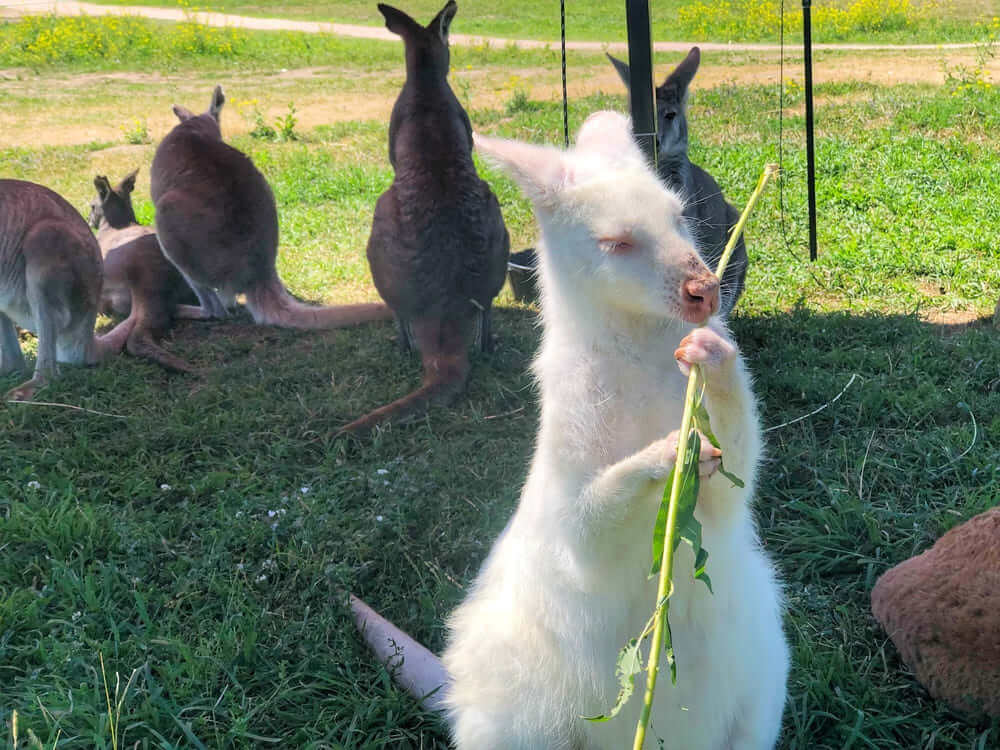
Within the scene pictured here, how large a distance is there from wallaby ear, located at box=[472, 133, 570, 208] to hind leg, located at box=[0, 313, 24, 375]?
329 cm

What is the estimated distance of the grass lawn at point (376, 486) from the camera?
2059 mm

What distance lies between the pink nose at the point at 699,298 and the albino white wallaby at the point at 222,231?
3024 millimetres

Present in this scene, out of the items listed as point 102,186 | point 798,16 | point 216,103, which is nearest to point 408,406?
point 216,103

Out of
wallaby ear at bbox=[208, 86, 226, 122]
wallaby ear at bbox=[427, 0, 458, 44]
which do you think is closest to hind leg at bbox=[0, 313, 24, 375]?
wallaby ear at bbox=[208, 86, 226, 122]

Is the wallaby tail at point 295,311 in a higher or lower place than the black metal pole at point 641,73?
lower

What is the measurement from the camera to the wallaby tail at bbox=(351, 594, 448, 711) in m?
2.03

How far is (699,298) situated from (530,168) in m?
0.36

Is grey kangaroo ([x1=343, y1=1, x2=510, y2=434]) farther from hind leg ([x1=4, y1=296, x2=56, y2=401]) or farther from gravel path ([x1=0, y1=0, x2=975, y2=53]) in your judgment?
gravel path ([x1=0, y1=0, x2=975, y2=53])

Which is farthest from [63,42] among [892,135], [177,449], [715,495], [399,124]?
[715,495]

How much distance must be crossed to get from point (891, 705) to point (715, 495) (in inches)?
36.5

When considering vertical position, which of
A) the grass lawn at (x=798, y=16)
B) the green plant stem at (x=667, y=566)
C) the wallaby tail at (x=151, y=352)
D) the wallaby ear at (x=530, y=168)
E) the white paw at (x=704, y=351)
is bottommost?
the wallaby tail at (x=151, y=352)

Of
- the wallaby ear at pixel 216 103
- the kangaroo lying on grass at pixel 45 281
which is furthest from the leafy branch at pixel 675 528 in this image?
the wallaby ear at pixel 216 103

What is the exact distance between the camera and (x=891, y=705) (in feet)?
6.64

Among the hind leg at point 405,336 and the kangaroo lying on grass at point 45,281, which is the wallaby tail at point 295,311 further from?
the kangaroo lying on grass at point 45,281
